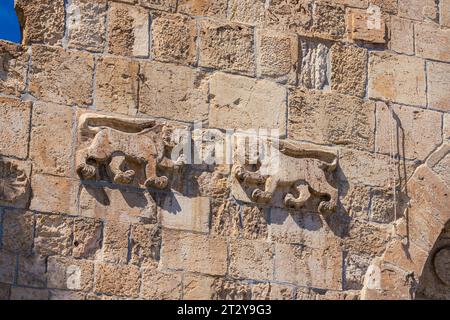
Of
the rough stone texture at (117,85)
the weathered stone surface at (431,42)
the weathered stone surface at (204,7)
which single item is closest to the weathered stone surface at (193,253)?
the rough stone texture at (117,85)

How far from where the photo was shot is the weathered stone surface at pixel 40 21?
28.6 ft

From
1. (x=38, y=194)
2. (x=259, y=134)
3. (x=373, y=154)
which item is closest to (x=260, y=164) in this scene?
(x=259, y=134)

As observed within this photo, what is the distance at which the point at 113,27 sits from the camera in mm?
8898

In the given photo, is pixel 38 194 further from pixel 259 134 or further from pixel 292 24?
pixel 292 24

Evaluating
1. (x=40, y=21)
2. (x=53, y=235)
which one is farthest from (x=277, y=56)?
(x=53, y=235)

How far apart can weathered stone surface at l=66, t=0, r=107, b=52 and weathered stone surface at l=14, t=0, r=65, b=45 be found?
0.07 meters

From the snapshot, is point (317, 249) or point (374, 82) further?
point (374, 82)

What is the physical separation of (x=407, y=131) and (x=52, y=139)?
8.02ft

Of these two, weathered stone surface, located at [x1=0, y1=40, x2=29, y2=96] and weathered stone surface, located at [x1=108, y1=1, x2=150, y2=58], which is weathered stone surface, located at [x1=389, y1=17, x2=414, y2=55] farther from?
weathered stone surface, located at [x1=0, y1=40, x2=29, y2=96]

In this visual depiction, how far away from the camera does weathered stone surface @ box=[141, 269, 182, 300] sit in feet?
27.4

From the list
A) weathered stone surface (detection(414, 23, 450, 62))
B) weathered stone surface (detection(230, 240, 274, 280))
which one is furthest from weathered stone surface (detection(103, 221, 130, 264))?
weathered stone surface (detection(414, 23, 450, 62))

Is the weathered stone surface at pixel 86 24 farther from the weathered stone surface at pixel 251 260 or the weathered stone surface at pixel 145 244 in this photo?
the weathered stone surface at pixel 251 260
